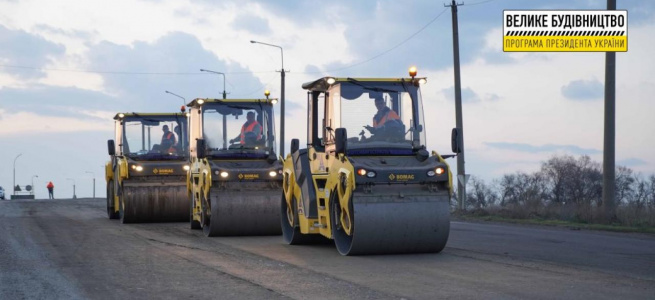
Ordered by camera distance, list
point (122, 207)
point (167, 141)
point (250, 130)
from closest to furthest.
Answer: point (250, 130) < point (122, 207) < point (167, 141)

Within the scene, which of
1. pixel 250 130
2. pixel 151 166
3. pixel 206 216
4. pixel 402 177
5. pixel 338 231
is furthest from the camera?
pixel 151 166

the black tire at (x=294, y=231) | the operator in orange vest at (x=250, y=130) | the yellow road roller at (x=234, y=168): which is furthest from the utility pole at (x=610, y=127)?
the black tire at (x=294, y=231)

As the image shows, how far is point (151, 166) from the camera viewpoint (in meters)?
24.9

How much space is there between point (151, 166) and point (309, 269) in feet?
41.8

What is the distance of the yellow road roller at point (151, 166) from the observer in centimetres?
2478

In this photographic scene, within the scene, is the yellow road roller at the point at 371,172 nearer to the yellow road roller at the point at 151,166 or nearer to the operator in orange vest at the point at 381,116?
the operator in orange vest at the point at 381,116

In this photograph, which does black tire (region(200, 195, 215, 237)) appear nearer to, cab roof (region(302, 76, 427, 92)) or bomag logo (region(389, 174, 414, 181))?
cab roof (region(302, 76, 427, 92))

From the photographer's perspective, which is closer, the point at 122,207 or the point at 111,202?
the point at 122,207

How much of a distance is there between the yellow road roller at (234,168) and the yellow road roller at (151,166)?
2877mm

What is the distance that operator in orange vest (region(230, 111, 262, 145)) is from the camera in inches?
810

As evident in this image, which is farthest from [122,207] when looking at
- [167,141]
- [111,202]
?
[111,202]

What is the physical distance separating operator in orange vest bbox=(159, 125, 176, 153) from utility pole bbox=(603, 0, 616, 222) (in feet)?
39.3

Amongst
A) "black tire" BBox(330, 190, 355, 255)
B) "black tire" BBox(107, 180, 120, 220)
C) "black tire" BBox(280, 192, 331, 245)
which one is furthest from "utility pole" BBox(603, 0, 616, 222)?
"black tire" BBox(107, 180, 120, 220)

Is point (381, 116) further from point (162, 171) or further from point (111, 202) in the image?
point (111, 202)
